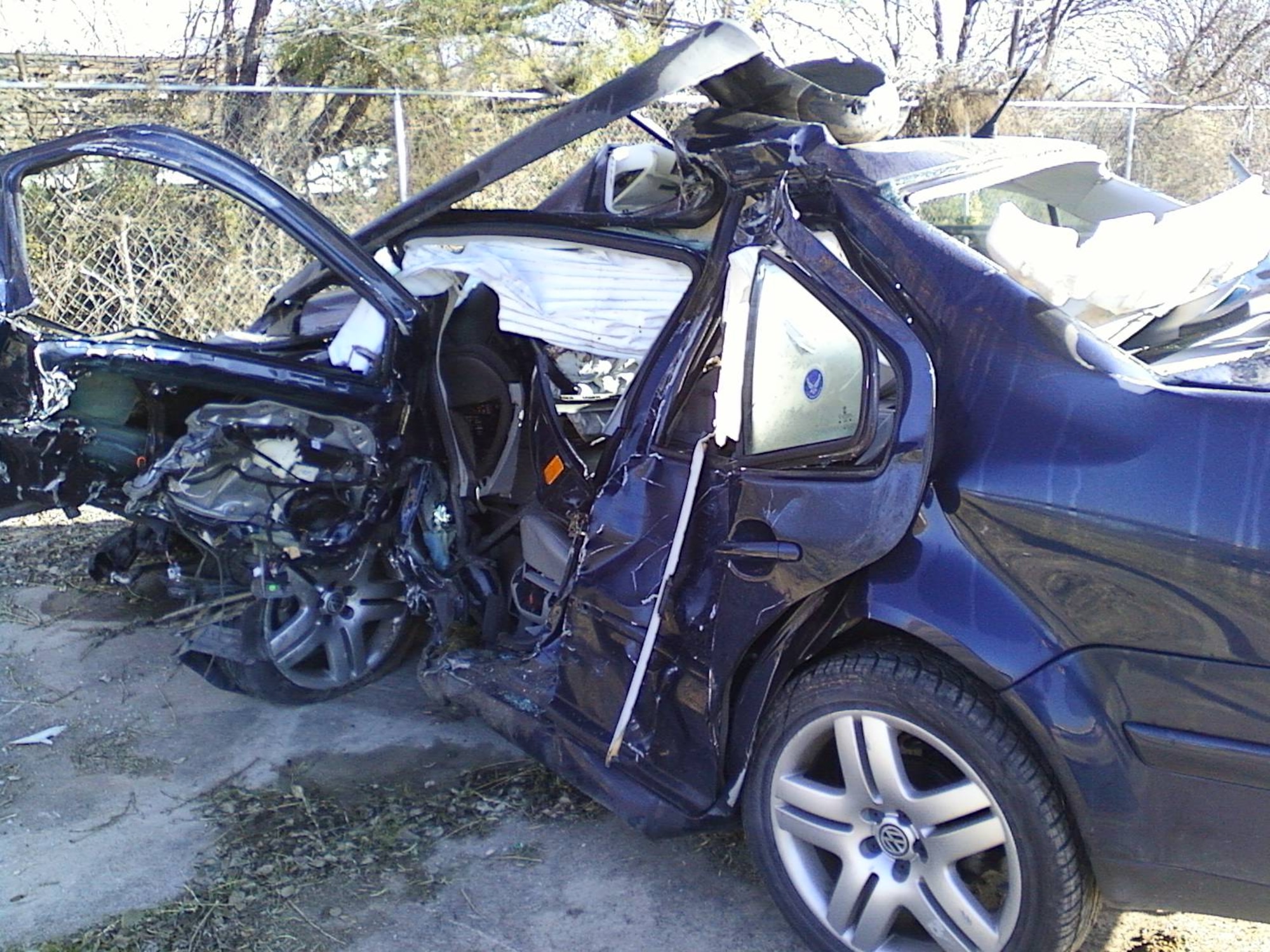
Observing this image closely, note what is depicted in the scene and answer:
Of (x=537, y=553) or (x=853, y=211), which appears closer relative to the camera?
(x=853, y=211)

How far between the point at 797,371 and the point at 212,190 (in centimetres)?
569

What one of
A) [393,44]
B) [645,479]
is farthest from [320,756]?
[393,44]

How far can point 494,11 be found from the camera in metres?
9.16

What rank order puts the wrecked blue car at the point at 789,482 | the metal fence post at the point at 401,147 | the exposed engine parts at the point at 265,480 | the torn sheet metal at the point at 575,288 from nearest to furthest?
the wrecked blue car at the point at 789,482 → the torn sheet metal at the point at 575,288 → the exposed engine parts at the point at 265,480 → the metal fence post at the point at 401,147

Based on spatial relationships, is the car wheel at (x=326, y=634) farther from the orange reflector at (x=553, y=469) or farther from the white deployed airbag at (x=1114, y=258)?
the white deployed airbag at (x=1114, y=258)

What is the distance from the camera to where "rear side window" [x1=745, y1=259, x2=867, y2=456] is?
2486 millimetres

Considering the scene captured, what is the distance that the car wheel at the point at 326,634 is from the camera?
13.2 ft

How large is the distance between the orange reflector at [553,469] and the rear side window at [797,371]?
1.07 metres

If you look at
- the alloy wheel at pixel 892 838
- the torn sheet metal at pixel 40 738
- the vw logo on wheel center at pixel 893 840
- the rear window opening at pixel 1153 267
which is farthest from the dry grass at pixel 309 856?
the rear window opening at pixel 1153 267

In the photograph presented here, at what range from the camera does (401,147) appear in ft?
27.3

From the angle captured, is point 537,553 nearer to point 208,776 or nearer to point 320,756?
point 320,756

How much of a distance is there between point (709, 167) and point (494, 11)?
7.00 metres

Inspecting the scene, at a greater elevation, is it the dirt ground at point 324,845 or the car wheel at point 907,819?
the car wheel at point 907,819

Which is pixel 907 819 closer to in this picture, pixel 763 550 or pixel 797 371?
pixel 763 550
